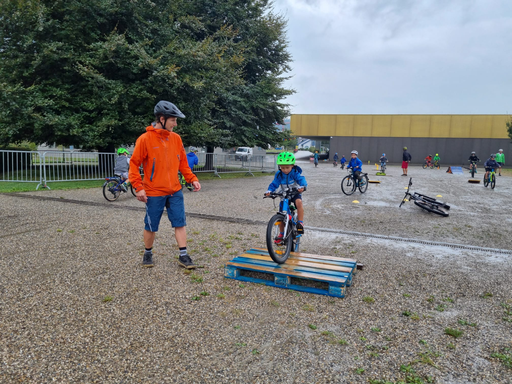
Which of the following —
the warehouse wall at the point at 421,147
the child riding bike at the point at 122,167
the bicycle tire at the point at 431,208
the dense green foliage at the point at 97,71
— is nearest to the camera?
the bicycle tire at the point at 431,208

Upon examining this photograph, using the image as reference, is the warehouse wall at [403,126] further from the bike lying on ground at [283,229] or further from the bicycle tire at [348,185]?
the bike lying on ground at [283,229]

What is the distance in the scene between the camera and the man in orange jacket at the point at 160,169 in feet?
14.6

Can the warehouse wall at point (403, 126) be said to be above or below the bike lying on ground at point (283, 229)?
above

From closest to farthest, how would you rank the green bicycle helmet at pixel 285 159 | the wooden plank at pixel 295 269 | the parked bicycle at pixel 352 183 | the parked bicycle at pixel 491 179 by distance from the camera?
1. the wooden plank at pixel 295 269
2. the green bicycle helmet at pixel 285 159
3. the parked bicycle at pixel 352 183
4. the parked bicycle at pixel 491 179

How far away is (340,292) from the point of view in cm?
390

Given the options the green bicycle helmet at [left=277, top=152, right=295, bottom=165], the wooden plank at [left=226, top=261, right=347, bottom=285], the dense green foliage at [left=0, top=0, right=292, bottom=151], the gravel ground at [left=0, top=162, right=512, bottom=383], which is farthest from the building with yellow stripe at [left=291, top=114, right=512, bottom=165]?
the wooden plank at [left=226, top=261, right=347, bottom=285]

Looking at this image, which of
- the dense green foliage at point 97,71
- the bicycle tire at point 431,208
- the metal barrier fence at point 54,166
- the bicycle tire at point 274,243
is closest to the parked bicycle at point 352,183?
the bicycle tire at point 431,208

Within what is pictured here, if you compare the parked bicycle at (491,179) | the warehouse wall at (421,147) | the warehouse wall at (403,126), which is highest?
the warehouse wall at (403,126)

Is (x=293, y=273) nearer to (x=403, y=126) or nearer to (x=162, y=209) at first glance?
(x=162, y=209)

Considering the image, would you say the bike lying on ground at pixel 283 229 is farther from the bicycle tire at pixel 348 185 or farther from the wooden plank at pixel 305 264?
the bicycle tire at pixel 348 185

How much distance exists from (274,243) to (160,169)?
1773 mm

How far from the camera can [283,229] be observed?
4836 millimetres

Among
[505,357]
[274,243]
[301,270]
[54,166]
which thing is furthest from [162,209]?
[54,166]

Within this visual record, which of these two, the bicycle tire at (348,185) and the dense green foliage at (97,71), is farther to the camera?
the dense green foliage at (97,71)
